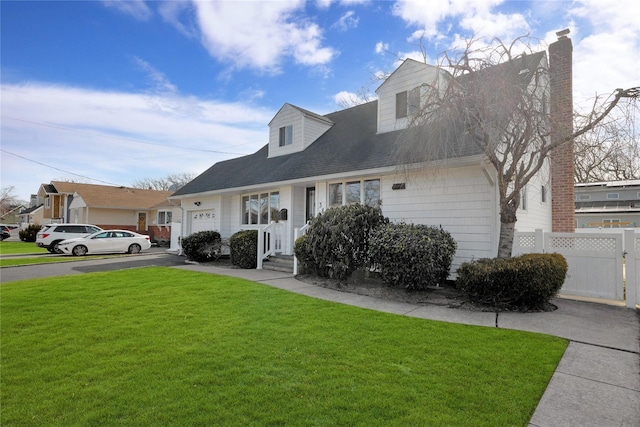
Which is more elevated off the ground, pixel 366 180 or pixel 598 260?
pixel 366 180

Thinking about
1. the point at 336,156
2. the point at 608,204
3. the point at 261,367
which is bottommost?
the point at 261,367

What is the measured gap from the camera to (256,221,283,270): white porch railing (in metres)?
11.6

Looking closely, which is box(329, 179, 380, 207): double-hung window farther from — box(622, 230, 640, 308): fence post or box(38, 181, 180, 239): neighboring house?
box(38, 181, 180, 239): neighboring house

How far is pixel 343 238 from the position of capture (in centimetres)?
818

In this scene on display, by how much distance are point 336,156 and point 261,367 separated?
875cm

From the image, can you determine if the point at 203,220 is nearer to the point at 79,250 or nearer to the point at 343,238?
the point at 79,250

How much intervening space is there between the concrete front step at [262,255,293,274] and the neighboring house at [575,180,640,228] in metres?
19.6

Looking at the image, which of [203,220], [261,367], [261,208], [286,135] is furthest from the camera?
[203,220]

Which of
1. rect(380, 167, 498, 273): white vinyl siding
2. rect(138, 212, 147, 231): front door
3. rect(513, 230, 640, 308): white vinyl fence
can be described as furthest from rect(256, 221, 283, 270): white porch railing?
rect(138, 212, 147, 231): front door

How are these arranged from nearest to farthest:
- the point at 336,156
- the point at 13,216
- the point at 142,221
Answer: the point at 336,156
the point at 142,221
the point at 13,216

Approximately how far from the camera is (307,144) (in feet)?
45.6

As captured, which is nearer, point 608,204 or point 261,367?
point 261,367

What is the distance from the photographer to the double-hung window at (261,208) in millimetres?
13227

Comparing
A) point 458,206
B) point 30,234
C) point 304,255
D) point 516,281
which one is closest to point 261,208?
point 304,255
